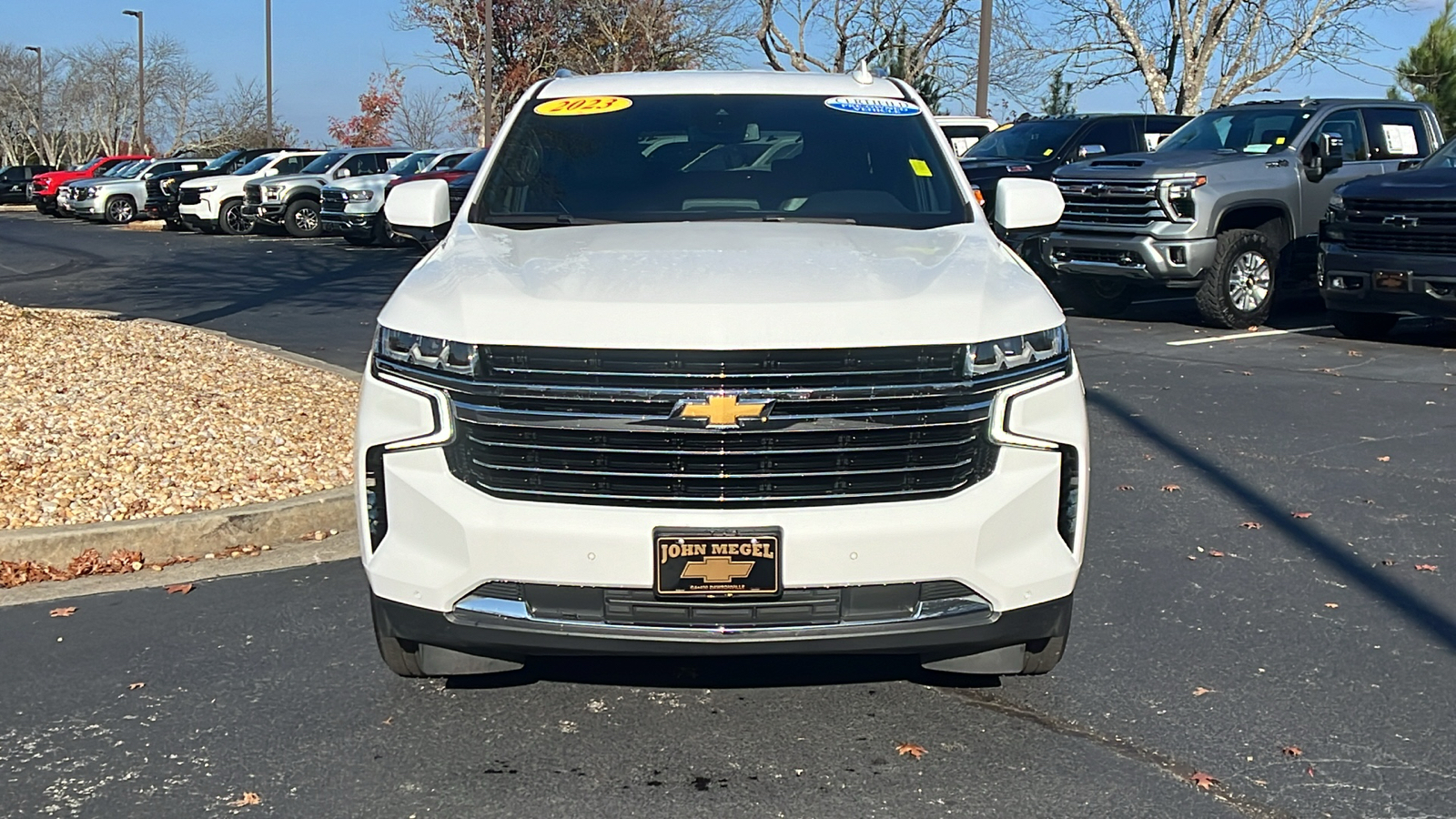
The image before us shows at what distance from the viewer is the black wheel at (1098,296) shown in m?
15.0

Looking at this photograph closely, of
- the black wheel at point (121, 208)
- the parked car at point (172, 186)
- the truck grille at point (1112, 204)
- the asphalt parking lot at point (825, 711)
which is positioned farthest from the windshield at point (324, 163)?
the asphalt parking lot at point (825, 711)

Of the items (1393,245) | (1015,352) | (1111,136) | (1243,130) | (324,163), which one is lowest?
(324,163)

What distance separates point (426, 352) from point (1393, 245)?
10252 millimetres

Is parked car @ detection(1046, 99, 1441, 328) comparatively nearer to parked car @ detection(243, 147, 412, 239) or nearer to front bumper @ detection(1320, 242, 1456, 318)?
front bumper @ detection(1320, 242, 1456, 318)

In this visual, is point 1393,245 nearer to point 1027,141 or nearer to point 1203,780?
point 1027,141

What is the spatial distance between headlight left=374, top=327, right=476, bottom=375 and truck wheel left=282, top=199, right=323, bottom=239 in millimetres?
26737

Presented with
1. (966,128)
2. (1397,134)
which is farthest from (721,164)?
(966,128)

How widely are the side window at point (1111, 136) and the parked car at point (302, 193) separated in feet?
51.9

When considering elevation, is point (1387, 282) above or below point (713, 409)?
below

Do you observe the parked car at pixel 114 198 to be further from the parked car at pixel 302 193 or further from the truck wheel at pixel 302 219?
the truck wheel at pixel 302 219

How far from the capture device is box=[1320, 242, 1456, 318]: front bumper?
1156 cm

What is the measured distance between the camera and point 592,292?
3.75m

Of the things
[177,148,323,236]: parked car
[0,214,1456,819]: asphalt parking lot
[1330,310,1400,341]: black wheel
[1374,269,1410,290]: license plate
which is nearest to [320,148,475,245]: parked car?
[177,148,323,236]: parked car

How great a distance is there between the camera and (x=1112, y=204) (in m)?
13.5
